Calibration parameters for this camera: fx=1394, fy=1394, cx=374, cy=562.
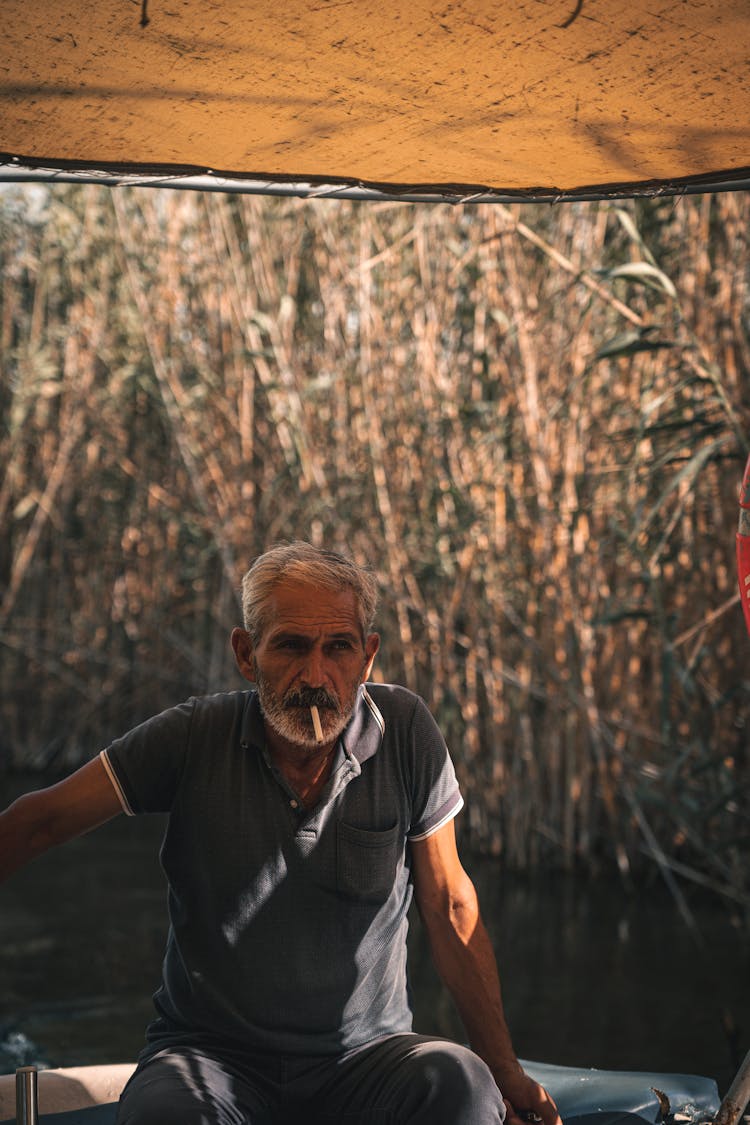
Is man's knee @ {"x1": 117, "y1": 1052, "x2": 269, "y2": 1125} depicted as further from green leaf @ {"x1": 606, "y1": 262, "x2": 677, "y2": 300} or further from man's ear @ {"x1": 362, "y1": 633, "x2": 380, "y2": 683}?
green leaf @ {"x1": 606, "y1": 262, "x2": 677, "y2": 300}

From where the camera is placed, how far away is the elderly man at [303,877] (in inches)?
61.1

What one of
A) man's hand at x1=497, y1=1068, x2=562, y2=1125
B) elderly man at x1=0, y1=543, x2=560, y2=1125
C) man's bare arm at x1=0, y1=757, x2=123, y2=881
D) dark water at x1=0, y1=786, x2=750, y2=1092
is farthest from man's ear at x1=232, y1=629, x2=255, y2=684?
dark water at x1=0, y1=786, x2=750, y2=1092

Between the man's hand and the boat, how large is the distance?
0.63 ft

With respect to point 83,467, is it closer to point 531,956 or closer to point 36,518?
point 36,518

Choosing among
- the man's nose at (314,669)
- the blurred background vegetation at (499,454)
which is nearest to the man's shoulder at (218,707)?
the man's nose at (314,669)

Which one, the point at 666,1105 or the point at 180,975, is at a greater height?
the point at 180,975

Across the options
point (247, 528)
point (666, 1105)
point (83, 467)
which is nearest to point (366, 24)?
point (666, 1105)

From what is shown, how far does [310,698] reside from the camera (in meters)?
1.62

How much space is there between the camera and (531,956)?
4.18 m

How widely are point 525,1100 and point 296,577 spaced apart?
666 millimetres

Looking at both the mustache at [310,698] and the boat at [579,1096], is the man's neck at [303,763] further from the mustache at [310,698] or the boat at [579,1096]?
the boat at [579,1096]

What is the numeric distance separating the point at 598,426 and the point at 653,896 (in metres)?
1.61

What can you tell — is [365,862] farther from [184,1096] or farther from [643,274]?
[643,274]

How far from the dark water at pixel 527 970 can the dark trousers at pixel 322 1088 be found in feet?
3.72
